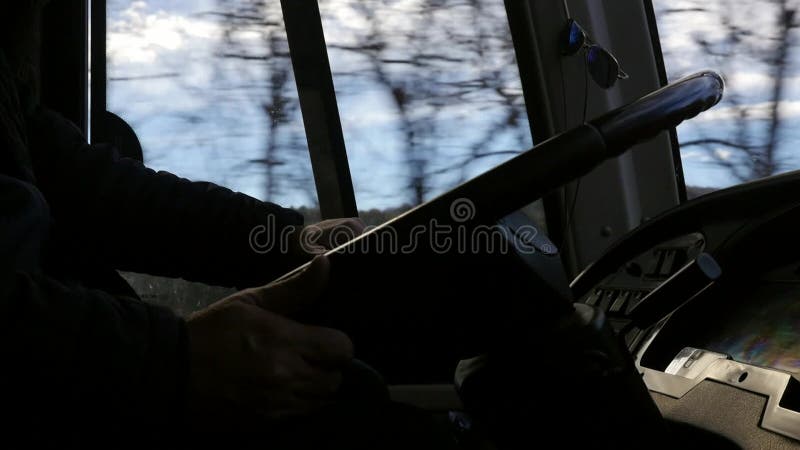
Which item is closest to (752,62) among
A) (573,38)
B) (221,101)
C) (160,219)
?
(573,38)

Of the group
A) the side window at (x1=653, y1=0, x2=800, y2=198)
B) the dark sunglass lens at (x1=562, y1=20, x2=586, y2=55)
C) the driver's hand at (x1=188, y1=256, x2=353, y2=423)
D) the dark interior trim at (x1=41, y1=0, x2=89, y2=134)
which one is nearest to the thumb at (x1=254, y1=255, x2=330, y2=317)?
the driver's hand at (x1=188, y1=256, x2=353, y2=423)

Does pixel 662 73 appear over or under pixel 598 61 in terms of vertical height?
under

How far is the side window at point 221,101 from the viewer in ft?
8.66

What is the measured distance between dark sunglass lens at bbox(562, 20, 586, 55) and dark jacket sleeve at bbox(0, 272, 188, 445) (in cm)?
172

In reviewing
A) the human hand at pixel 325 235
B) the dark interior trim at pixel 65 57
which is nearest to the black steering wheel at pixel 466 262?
the human hand at pixel 325 235

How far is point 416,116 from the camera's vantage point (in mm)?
2541

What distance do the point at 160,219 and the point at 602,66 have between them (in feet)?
4.17

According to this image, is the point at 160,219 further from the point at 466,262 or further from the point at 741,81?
the point at 741,81

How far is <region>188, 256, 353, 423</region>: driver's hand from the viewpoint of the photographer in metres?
0.61

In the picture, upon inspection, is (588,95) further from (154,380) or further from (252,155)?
(154,380)

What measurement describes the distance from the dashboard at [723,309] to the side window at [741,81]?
80 cm

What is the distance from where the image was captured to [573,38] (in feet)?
6.90

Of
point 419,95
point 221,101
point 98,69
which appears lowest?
point 419,95

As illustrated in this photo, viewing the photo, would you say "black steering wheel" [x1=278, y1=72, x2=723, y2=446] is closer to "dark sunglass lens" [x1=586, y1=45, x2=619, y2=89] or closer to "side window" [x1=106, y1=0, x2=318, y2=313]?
"dark sunglass lens" [x1=586, y1=45, x2=619, y2=89]
